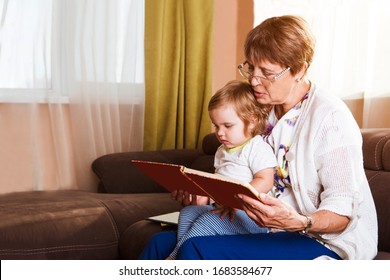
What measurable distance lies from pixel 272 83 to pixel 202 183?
43 cm

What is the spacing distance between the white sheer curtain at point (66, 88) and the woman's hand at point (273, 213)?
2.08 metres

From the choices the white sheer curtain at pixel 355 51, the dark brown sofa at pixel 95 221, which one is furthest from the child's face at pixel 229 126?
the white sheer curtain at pixel 355 51

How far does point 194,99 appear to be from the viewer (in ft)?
12.6

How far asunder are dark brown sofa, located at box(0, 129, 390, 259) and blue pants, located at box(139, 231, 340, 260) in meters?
0.34

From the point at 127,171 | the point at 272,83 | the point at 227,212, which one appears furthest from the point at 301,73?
the point at 127,171

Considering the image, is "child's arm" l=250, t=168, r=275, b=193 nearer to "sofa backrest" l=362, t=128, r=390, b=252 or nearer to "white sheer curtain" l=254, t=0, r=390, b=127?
"sofa backrest" l=362, t=128, r=390, b=252

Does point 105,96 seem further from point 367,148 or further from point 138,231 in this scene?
point 367,148

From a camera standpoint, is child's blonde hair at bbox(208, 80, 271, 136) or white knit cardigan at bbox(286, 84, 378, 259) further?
child's blonde hair at bbox(208, 80, 271, 136)

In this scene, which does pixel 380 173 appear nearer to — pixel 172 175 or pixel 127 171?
pixel 172 175

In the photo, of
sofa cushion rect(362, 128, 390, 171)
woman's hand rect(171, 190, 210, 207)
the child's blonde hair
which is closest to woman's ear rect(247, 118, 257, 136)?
the child's blonde hair

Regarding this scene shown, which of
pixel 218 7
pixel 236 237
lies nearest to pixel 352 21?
pixel 218 7

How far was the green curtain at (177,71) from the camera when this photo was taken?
3.69 metres

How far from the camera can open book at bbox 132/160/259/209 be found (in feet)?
4.78

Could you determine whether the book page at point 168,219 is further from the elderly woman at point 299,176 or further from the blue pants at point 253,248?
the blue pants at point 253,248
